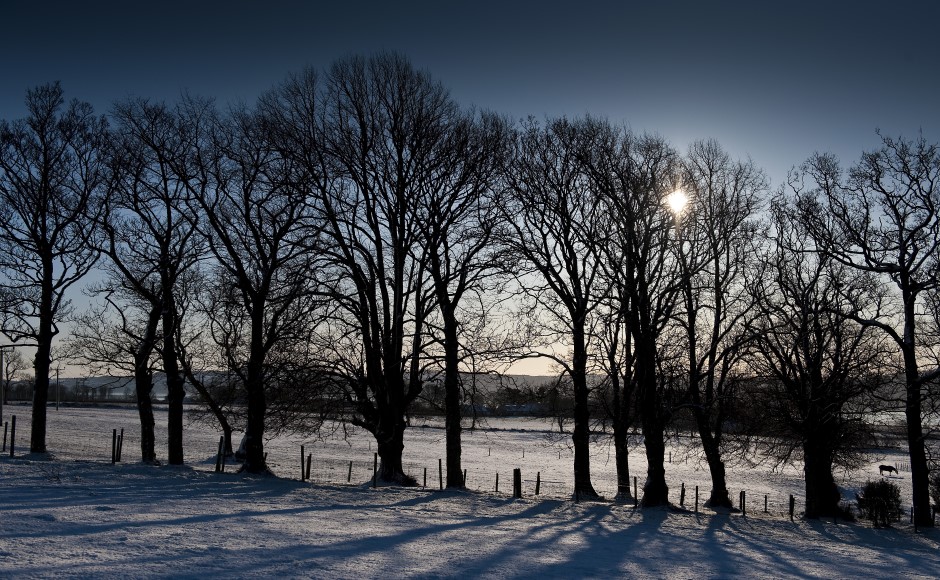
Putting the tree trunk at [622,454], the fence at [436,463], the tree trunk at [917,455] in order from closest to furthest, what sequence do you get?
the tree trunk at [917,455] → the tree trunk at [622,454] → the fence at [436,463]

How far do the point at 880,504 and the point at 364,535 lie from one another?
2030cm

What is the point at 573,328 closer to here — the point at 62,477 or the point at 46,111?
the point at 62,477

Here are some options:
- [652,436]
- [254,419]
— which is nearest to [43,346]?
[254,419]

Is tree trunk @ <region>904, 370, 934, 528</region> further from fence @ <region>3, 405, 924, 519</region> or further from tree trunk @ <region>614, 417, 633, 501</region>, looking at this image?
tree trunk @ <region>614, 417, 633, 501</region>

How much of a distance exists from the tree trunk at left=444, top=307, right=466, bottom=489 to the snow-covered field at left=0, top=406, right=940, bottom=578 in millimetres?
1216

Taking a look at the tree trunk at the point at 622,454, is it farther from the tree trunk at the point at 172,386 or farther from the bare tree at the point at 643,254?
the tree trunk at the point at 172,386

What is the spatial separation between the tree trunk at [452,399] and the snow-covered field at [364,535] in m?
1.22

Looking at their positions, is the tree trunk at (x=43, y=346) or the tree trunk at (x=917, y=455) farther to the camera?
the tree trunk at (x=43, y=346)

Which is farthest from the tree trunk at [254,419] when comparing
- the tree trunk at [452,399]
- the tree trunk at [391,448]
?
the tree trunk at [452,399]

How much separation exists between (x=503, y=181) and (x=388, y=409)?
8.29 metres

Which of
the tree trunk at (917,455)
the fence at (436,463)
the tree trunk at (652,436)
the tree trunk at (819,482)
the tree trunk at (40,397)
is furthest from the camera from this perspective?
the fence at (436,463)

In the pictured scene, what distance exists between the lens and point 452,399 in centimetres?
2186

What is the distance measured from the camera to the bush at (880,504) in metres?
23.8

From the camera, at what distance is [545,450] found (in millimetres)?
63500
